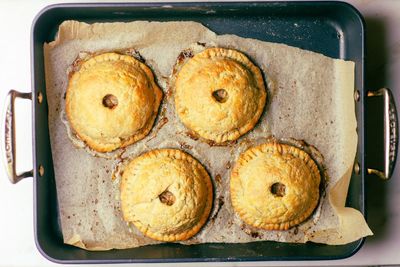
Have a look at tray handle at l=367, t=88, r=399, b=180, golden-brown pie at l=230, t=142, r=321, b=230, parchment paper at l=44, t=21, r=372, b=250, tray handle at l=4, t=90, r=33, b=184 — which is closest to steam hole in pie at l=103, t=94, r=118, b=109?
parchment paper at l=44, t=21, r=372, b=250

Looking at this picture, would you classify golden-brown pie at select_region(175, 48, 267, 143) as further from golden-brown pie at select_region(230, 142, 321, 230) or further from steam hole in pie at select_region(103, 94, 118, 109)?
steam hole in pie at select_region(103, 94, 118, 109)

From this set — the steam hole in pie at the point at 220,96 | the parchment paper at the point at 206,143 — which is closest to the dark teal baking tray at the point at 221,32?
the parchment paper at the point at 206,143

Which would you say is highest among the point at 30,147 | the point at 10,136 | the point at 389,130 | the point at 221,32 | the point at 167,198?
the point at 221,32

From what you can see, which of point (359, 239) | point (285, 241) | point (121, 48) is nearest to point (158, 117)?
point (121, 48)

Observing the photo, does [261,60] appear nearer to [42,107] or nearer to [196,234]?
[196,234]

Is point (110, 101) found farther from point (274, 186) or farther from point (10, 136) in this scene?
point (274, 186)

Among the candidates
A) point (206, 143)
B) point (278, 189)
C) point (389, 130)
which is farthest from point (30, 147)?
point (389, 130)
